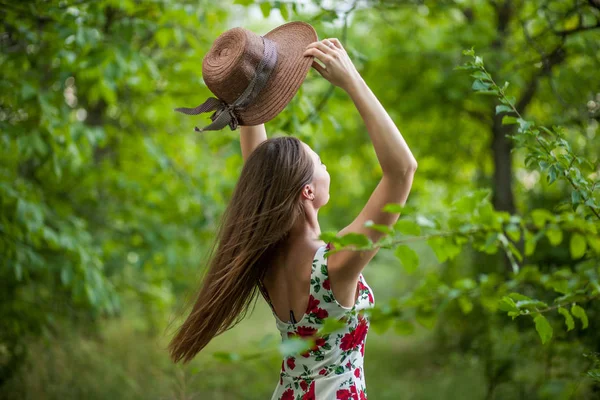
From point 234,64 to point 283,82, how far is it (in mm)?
191

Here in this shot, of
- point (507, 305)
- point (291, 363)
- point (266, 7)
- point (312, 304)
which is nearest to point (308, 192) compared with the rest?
point (312, 304)

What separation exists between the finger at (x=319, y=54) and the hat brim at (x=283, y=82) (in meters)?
0.14

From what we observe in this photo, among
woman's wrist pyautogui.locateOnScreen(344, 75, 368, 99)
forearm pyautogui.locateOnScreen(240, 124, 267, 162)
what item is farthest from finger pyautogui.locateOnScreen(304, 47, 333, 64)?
forearm pyautogui.locateOnScreen(240, 124, 267, 162)

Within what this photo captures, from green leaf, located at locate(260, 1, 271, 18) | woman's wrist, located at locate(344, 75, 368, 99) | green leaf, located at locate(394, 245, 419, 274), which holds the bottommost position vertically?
green leaf, located at locate(260, 1, 271, 18)

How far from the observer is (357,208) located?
27.3 ft

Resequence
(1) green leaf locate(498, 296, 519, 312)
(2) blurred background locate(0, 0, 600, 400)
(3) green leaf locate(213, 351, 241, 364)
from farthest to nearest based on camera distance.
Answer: (2) blurred background locate(0, 0, 600, 400), (1) green leaf locate(498, 296, 519, 312), (3) green leaf locate(213, 351, 241, 364)

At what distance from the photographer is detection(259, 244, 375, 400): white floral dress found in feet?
6.51

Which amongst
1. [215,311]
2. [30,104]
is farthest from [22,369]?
[215,311]

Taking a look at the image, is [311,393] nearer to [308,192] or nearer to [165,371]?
[308,192]

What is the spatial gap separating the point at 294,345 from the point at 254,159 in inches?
46.5

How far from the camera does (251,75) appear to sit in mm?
2088

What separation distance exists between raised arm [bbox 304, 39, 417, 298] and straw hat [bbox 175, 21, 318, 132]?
10.9 inches

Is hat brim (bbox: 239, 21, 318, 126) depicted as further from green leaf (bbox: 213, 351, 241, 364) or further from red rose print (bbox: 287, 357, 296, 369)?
green leaf (bbox: 213, 351, 241, 364)

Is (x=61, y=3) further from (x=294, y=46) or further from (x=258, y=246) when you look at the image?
(x=258, y=246)
